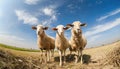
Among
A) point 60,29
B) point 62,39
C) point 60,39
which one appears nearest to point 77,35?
point 62,39

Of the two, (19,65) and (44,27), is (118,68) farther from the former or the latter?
(44,27)

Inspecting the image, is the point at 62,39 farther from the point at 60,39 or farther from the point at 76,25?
the point at 76,25

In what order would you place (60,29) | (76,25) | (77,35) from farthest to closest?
(77,35), (76,25), (60,29)

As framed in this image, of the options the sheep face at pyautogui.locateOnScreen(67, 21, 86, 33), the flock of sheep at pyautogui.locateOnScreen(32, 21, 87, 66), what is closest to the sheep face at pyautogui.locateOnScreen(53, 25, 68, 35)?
the flock of sheep at pyautogui.locateOnScreen(32, 21, 87, 66)

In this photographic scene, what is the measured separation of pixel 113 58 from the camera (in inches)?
594

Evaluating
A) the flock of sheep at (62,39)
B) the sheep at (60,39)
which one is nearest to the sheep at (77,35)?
the flock of sheep at (62,39)

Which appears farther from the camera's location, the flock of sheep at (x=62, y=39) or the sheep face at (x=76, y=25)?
the flock of sheep at (x=62, y=39)

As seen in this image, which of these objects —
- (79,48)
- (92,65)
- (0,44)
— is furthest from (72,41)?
Answer: (0,44)

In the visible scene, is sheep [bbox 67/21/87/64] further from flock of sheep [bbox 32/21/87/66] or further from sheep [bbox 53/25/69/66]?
sheep [bbox 53/25/69/66]

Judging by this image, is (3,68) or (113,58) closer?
(3,68)

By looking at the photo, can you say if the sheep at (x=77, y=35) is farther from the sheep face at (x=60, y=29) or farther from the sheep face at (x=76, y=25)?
the sheep face at (x=60, y=29)

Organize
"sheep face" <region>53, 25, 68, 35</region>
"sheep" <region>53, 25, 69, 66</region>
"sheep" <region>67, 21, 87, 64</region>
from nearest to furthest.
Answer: "sheep face" <region>53, 25, 68, 35</region>
"sheep" <region>53, 25, 69, 66</region>
"sheep" <region>67, 21, 87, 64</region>

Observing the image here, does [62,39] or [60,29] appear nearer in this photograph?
[60,29]

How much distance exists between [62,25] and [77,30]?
4.56 feet
